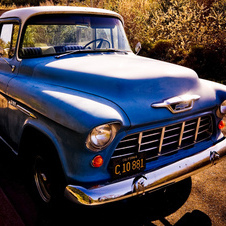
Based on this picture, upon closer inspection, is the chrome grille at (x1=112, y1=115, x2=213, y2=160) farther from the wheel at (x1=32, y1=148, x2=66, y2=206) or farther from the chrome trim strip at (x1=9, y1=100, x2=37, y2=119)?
the chrome trim strip at (x1=9, y1=100, x2=37, y2=119)

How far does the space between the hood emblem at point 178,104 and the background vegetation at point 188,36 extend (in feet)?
17.6

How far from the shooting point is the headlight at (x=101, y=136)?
1.85m

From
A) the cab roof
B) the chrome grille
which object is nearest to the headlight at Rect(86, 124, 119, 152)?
the chrome grille

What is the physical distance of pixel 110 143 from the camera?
189 cm

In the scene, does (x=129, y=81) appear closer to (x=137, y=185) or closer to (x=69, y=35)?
(x=137, y=185)

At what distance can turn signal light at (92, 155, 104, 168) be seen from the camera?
6.21ft

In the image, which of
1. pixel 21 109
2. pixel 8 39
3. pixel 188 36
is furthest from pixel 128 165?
pixel 188 36

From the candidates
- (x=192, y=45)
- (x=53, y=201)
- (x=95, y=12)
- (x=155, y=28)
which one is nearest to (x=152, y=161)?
(x=53, y=201)

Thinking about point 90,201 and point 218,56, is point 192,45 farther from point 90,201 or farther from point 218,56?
point 90,201

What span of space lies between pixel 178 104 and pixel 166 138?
0.30m

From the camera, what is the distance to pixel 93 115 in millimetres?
1838

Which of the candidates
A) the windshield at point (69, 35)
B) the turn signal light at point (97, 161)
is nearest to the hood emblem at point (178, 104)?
the turn signal light at point (97, 161)

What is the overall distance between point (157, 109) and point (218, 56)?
6.36 meters

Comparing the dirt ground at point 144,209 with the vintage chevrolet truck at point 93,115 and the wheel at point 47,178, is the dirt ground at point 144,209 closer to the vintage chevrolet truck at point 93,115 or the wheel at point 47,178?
the wheel at point 47,178
